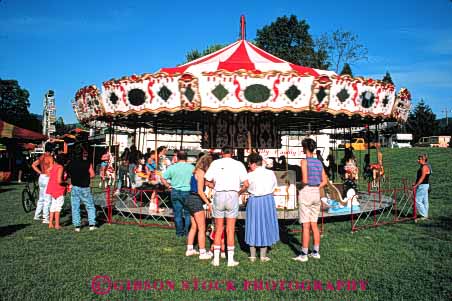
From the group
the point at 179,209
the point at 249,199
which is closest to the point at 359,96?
the point at 249,199

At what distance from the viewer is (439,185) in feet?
55.3

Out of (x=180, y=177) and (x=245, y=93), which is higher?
(x=245, y=93)

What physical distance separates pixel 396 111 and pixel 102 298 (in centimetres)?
771

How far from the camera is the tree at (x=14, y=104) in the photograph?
47.8m

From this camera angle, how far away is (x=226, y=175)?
17.0ft

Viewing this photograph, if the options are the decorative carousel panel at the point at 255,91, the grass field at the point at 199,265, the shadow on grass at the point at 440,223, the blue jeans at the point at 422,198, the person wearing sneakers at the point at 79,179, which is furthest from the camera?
the blue jeans at the point at 422,198

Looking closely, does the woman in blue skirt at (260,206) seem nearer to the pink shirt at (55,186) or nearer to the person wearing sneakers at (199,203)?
the person wearing sneakers at (199,203)

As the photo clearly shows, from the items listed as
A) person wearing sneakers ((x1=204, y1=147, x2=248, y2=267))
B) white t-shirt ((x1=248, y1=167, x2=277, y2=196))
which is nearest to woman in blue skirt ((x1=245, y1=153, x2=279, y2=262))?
white t-shirt ((x1=248, y1=167, x2=277, y2=196))

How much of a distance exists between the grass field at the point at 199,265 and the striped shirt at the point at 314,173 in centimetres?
121

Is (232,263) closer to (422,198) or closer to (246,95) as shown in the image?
(246,95)

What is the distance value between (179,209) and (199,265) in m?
1.79

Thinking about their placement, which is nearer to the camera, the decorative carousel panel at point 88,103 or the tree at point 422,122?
the decorative carousel panel at point 88,103

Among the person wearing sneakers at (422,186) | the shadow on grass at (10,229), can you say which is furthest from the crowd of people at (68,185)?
the person wearing sneakers at (422,186)

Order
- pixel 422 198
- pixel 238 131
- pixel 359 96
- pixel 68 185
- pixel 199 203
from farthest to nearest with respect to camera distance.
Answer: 1. pixel 238 131
2. pixel 422 198
3. pixel 68 185
4. pixel 359 96
5. pixel 199 203
